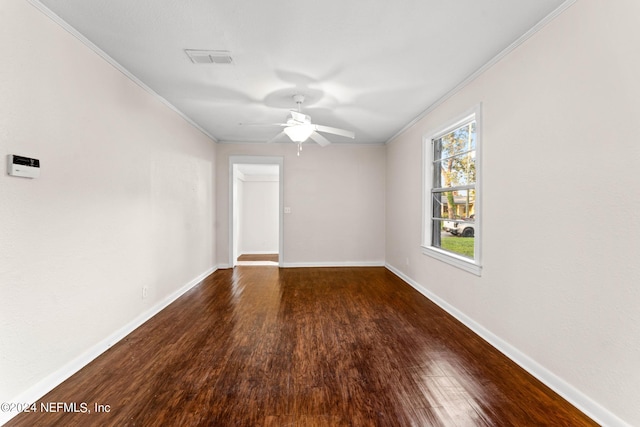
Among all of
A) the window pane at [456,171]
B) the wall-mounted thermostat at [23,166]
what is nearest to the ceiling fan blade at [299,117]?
the window pane at [456,171]

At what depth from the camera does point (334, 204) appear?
19.3 feet

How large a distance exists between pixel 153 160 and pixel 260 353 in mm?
2443

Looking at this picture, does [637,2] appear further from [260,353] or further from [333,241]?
[333,241]

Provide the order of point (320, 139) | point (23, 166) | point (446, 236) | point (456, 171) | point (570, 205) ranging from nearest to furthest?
point (23, 166) → point (570, 205) → point (456, 171) → point (320, 139) → point (446, 236)

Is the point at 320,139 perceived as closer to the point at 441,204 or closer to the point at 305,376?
the point at 441,204

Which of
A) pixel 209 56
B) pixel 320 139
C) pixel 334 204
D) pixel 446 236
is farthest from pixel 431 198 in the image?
pixel 209 56

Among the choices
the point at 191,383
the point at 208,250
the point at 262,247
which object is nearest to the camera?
the point at 191,383

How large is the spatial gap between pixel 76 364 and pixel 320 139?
10.7ft

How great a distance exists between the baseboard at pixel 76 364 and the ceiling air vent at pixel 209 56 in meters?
2.56

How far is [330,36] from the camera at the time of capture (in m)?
2.19

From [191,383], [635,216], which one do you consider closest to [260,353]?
[191,383]

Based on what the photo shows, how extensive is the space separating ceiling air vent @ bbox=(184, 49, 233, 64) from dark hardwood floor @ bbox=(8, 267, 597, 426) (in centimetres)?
256

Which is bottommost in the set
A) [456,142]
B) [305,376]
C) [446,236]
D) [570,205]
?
[305,376]

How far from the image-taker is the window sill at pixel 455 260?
9.26 ft
